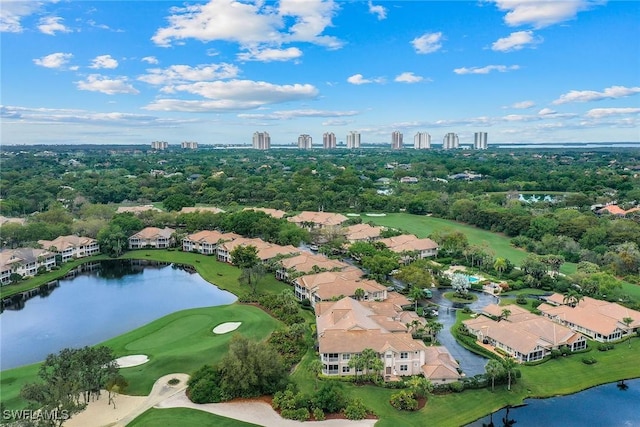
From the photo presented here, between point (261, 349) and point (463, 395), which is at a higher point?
point (261, 349)

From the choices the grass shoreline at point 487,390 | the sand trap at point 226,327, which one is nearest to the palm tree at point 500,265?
the grass shoreline at point 487,390

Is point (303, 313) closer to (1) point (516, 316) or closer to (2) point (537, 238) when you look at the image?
(1) point (516, 316)

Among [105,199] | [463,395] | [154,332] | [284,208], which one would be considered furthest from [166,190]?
[463,395]

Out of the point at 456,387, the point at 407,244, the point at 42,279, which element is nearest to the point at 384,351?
the point at 456,387

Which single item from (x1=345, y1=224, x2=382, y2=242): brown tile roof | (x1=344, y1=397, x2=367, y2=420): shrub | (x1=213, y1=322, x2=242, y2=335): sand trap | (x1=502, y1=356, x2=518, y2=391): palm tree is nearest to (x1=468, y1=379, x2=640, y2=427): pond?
(x1=502, y1=356, x2=518, y2=391): palm tree

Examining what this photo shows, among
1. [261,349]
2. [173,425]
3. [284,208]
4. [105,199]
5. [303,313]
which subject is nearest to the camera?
[173,425]

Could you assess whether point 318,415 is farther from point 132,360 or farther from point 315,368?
point 132,360

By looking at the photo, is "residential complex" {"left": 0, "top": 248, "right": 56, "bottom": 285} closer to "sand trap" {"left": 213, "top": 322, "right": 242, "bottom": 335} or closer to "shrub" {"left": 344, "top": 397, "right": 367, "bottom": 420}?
"sand trap" {"left": 213, "top": 322, "right": 242, "bottom": 335}
